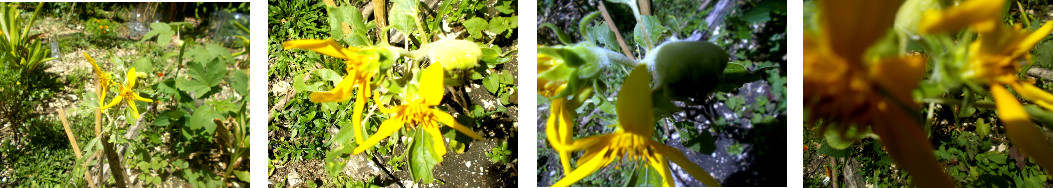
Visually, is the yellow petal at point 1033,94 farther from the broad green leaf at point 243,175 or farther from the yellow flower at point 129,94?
the yellow flower at point 129,94

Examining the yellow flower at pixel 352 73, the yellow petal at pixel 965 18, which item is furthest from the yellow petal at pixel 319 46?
the yellow petal at pixel 965 18

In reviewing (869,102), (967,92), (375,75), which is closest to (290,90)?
(375,75)

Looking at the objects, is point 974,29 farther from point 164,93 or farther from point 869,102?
point 164,93

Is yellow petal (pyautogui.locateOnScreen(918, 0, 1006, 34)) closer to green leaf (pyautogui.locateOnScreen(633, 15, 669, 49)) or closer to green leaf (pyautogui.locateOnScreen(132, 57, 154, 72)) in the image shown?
green leaf (pyautogui.locateOnScreen(633, 15, 669, 49))

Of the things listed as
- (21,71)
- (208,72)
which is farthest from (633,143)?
(21,71)

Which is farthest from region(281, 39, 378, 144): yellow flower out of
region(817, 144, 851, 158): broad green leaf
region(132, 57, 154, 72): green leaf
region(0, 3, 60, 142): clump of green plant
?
region(0, 3, 60, 142): clump of green plant

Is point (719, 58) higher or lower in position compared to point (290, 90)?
higher
